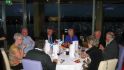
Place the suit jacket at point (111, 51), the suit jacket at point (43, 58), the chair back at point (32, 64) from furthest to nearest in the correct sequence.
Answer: the suit jacket at point (111, 51) < the suit jacket at point (43, 58) < the chair back at point (32, 64)

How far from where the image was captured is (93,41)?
5215 millimetres

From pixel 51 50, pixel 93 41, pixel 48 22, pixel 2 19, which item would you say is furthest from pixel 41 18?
pixel 93 41

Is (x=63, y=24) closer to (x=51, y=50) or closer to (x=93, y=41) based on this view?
(x=51, y=50)

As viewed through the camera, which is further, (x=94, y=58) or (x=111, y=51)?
(x=111, y=51)

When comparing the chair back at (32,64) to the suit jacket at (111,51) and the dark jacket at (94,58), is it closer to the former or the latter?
Result: the dark jacket at (94,58)

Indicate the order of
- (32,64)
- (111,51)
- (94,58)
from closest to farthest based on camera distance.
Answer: (32,64) → (94,58) → (111,51)

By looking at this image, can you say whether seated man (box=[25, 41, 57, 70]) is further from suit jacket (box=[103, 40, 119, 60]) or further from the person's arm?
suit jacket (box=[103, 40, 119, 60])

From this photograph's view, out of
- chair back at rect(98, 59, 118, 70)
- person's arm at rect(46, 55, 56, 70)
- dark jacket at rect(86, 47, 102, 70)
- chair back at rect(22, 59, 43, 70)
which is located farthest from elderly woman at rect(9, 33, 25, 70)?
chair back at rect(98, 59, 118, 70)

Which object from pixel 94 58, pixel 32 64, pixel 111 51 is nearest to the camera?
pixel 32 64

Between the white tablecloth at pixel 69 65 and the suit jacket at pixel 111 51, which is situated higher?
the suit jacket at pixel 111 51

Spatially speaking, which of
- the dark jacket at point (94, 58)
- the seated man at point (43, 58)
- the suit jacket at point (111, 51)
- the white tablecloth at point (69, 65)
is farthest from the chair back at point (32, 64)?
the suit jacket at point (111, 51)

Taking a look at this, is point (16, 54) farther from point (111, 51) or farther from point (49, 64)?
point (111, 51)

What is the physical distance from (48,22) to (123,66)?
609 cm

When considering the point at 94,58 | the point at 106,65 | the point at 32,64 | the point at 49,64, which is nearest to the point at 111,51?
the point at 94,58
